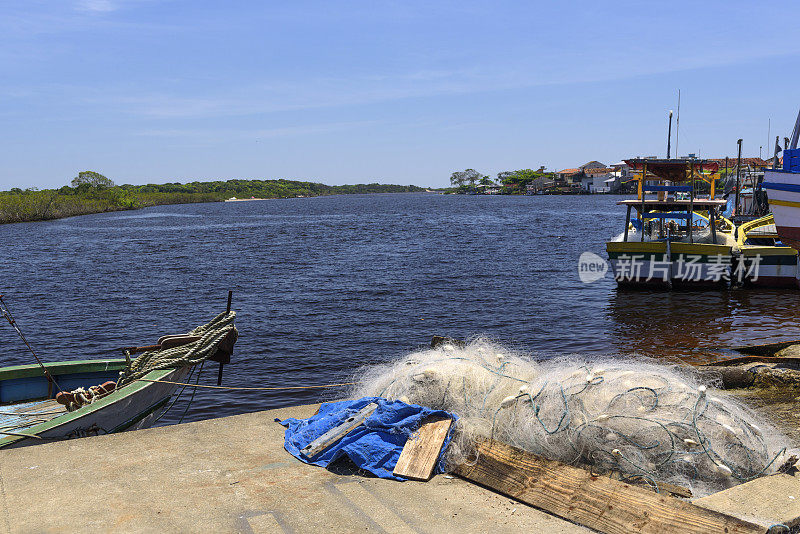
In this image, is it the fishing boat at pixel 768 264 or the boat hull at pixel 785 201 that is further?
the fishing boat at pixel 768 264

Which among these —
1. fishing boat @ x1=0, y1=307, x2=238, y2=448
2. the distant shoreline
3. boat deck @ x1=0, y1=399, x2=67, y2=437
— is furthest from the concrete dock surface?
the distant shoreline

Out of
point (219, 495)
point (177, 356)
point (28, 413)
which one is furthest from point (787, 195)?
point (28, 413)

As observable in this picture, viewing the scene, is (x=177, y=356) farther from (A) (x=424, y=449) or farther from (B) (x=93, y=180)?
A: (B) (x=93, y=180)

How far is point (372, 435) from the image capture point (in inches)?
250

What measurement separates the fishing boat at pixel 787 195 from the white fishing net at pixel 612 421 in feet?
40.9

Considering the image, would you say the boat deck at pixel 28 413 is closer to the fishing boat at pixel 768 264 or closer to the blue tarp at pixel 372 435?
the blue tarp at pixel 372 435

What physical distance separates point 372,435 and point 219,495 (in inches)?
63.1

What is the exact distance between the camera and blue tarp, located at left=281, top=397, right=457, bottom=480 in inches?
239

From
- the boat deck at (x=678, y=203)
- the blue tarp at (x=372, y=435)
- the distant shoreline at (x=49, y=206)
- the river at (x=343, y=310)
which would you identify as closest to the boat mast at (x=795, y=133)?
the boat deck at (x=678, y=203)

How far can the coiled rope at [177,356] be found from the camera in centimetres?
924

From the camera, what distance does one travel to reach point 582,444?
5.80 meters

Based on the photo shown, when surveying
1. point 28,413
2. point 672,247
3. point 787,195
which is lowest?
point 28,413

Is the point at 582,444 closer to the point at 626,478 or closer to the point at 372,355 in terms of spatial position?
the point at 626,478

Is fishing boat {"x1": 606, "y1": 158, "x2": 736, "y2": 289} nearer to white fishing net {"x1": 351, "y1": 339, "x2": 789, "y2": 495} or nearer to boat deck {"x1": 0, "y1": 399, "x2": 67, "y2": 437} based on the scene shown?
white fishing net {"x1": 351, "y1": 339, "x2": 789, "y2": 495}
